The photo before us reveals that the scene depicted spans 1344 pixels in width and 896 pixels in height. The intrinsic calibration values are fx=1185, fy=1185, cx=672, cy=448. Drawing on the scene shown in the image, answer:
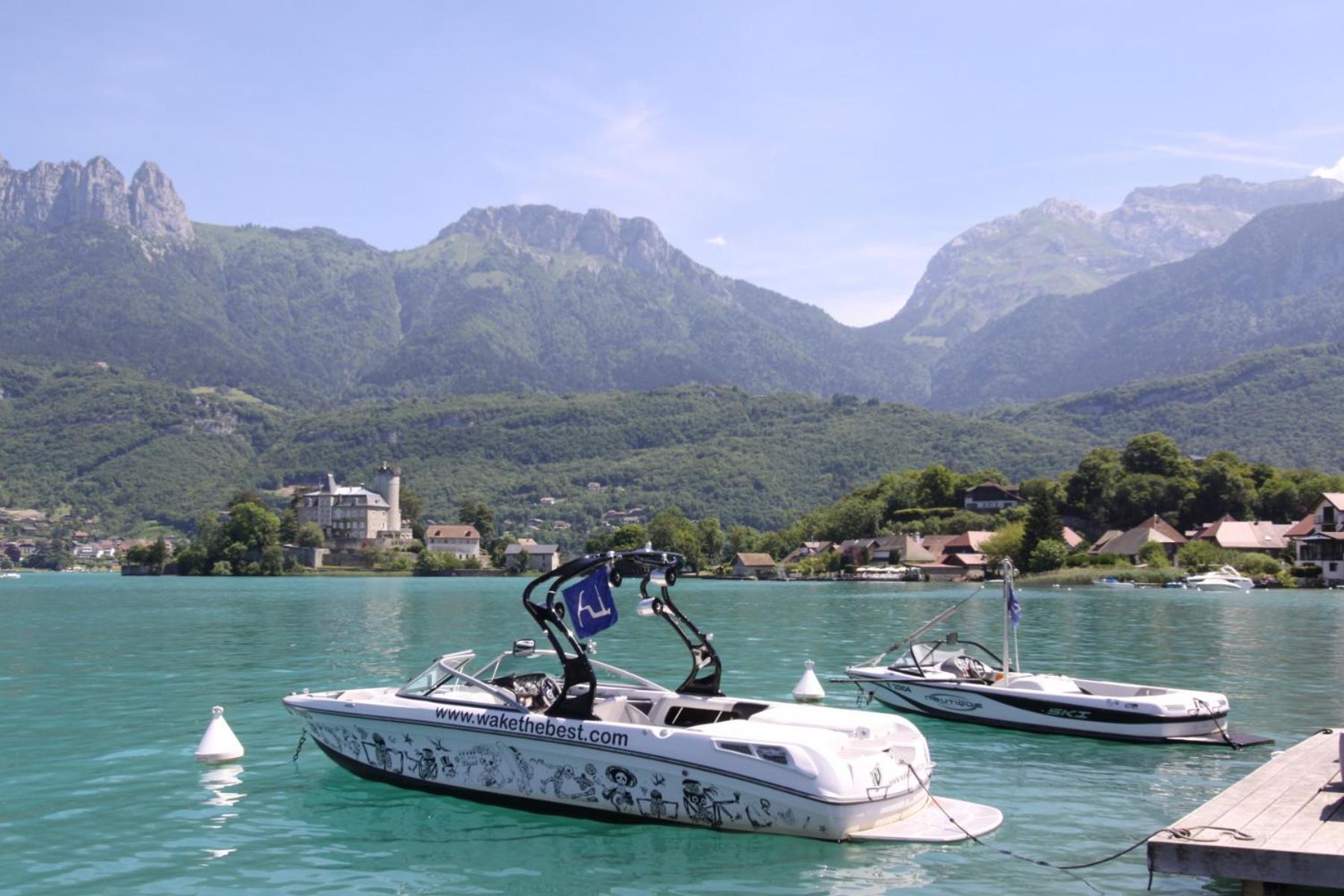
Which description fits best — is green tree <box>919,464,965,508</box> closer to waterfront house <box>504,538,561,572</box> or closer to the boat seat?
waterfront house <box>504,538,561,572</box>

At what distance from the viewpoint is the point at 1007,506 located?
6565 inches

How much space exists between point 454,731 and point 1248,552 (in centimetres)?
11231

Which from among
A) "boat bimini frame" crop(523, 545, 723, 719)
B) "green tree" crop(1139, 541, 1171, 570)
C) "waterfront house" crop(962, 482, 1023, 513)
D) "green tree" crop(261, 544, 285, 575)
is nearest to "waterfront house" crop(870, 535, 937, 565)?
"waterfront house" crop(962, 482, 1023, 513)

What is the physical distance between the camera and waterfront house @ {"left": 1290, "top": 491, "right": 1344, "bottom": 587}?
100125 mm

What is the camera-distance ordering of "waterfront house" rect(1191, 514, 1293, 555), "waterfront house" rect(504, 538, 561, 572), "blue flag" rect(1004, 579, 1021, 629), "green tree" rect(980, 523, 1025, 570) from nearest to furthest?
"blue flag" rect(1004, 579, 1021, 629), "waterfront house" rect(1191, 514, 1293, 555), "green tree" rect(980, 523, 1025, 570), "waterfront house" rect(504, 538, 561, 572)

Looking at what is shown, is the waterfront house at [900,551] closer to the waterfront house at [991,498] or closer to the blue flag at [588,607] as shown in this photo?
the waterfront house at [991,498]

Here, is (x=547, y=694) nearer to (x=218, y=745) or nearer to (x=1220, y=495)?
(x=218, y=745)

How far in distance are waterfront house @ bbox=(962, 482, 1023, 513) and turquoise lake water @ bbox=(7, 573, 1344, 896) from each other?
12064cm

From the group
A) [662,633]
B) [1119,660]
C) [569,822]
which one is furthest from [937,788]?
[662,633]

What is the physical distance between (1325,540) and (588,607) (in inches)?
4069

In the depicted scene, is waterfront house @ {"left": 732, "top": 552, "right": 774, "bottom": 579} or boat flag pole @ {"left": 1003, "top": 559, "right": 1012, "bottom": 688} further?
waterfront house @ {"left": 732, "top": 552, "right": 774, "bottom": 579}

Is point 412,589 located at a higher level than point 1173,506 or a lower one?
lower

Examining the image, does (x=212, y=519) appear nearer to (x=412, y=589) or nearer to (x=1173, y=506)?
(x=412, y=589)

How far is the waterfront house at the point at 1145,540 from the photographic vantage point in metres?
120
